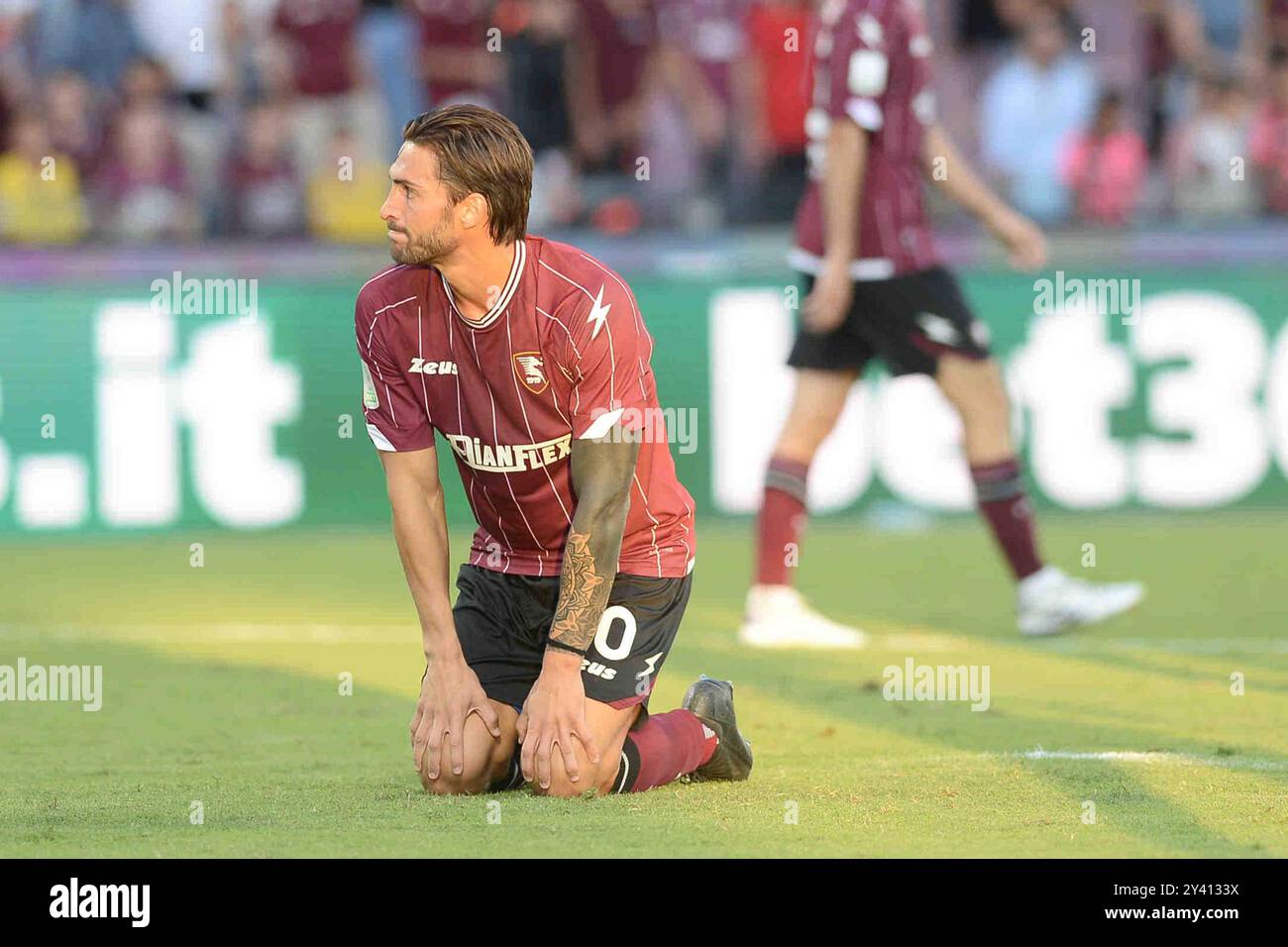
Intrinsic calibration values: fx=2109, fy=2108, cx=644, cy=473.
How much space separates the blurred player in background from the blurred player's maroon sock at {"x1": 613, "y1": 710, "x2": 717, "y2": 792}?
8.50 ft

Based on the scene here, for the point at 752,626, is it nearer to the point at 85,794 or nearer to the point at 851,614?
the point at 851,614

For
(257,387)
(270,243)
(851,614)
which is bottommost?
(851,614)

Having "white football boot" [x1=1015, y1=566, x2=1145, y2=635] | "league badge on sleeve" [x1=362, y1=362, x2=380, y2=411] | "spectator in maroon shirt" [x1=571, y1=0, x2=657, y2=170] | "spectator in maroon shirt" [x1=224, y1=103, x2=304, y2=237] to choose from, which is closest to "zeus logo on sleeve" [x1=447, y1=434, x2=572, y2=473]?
"league badge on sleeve" [x1=362, y1=362, x2=380, y2=411]

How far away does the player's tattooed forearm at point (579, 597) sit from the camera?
5016 millimetres

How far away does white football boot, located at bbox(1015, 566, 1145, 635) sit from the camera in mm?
7957

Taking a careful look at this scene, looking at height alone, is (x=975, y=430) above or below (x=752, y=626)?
above

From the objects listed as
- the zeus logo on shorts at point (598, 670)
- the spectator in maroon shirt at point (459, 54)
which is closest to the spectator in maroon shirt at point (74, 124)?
the spectator in maroon shirt at point (459, 54)

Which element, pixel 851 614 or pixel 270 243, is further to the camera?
pixel 270 243

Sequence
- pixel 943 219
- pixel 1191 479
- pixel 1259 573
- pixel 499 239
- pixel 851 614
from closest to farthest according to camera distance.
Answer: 1. pixel 499 239
2. pixel 851 614
3. pixel 1259 573
4. pixel 1191 479
5. pixel 943 219

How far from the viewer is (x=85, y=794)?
530 centimetres

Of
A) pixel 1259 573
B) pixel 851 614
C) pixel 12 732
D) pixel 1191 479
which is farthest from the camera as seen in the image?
pixel 1191 479

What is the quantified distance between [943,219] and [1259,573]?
3.14 metres

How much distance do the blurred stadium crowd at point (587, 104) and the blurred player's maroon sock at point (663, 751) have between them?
675 cm
